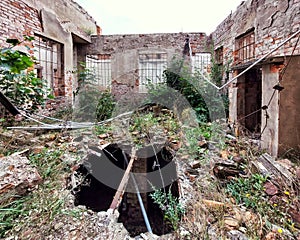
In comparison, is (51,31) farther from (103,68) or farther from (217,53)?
(217,53)

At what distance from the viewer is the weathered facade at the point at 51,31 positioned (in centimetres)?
436

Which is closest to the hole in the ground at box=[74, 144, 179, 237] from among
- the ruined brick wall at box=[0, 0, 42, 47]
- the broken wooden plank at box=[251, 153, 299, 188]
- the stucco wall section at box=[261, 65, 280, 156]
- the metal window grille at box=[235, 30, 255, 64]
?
the broken wooden plank at box=[251, 153, 299, 188]

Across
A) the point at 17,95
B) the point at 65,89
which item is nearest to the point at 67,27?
the point at 65,89

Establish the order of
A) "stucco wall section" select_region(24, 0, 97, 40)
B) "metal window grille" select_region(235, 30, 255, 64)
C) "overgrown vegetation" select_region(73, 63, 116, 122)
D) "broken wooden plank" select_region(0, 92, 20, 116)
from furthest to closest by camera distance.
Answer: "overgrown vegetation" select_region(73, 63, 116, 122)
"stucco wall section" select_region(24, 0, 97, 40)
"metal window grille" select_region(235, 30, 255, 64)
"broken wooden plank" select_region(0, 92, 20, 116)

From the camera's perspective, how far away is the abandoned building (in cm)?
303

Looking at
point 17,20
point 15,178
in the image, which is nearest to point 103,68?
point 17,20

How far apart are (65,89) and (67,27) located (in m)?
1.90

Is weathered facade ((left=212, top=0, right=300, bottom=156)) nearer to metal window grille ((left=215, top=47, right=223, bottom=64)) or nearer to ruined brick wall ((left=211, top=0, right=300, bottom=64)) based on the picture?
ruined brick wall ((left=211, top=0, right=300, bottom=64))

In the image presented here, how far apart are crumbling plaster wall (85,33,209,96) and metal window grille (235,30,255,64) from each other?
8.05ft

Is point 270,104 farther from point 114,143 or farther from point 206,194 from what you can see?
point 114,143

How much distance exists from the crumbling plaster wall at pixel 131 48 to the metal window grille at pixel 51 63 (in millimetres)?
1858

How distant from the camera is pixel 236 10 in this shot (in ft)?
15.6

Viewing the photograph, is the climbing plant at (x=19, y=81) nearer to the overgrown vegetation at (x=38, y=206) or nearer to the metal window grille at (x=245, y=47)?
the overgrown vegetation at (x=38, y=206)

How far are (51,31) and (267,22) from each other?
17.2 ft
